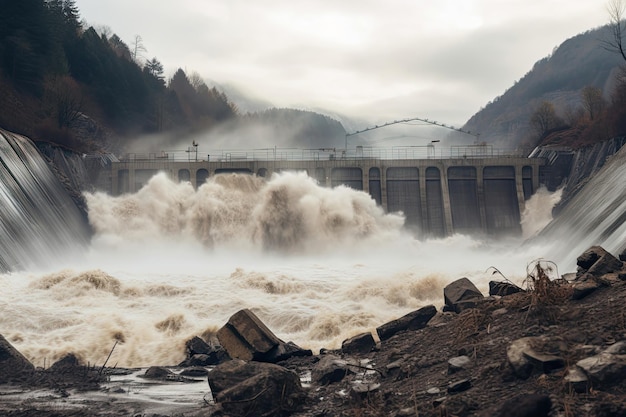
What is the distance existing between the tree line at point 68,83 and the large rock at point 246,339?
46942 millimetres

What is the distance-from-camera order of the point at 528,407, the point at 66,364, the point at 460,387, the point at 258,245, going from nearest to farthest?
1. the point at 528,407
2. the point at 460,387
3. the point at 66,364
4. the point at 258,245

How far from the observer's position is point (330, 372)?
15.2 m

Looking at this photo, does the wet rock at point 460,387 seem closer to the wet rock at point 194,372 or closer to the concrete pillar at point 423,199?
the wet rock at point 194,372

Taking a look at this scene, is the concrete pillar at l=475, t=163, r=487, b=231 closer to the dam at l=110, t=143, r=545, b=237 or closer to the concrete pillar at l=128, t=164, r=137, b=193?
the dam at l=110, t=143, r=545, b=237

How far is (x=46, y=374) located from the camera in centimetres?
1859

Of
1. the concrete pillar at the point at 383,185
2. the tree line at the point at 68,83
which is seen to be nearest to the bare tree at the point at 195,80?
the tree line at the point at 68,83

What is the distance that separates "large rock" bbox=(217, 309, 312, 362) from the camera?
17.1 metres

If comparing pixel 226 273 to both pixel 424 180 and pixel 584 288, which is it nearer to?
pixel 584 288

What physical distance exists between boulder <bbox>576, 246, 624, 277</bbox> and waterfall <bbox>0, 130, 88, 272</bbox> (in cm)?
2935

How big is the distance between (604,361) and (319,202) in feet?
191

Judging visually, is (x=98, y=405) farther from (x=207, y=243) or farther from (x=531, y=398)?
(x=207, y=243)

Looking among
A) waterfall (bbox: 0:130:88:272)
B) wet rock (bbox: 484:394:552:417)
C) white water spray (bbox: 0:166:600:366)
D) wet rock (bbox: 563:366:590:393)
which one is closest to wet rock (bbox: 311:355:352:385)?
wet rock (bbox: 484:394:552:417)

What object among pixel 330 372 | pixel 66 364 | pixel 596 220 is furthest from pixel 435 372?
pixel 596 220

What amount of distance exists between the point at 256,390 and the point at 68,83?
7498 centimetres
